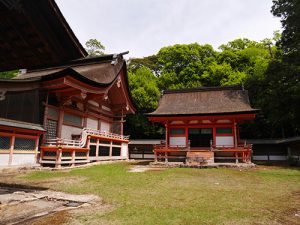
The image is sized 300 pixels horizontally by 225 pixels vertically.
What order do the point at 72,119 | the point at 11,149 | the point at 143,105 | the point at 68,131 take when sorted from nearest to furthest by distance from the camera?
the point at 11,149 → the point at 68,131 → the point at 72,119 → the point at 143,105

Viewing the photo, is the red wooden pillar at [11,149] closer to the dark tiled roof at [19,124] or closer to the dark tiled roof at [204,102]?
the dark tiled roof at [19,124]

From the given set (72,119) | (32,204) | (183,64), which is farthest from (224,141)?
(183,64)

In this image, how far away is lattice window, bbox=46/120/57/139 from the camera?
16.1 m

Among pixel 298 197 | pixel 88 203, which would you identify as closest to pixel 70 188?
pixel 88 203

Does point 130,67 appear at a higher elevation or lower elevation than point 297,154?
higher

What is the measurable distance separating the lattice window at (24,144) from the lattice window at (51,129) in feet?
6.02

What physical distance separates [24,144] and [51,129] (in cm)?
295

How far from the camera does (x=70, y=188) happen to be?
8344mm

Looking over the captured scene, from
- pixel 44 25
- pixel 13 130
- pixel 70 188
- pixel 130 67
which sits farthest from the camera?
pixel 130 67

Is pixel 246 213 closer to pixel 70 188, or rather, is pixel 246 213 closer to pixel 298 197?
pixel 298 197

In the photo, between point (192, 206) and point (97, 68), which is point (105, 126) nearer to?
point (97, 68)

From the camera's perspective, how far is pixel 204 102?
2452cm

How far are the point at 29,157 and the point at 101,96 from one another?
24.7ft

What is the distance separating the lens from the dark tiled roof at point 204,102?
71.0 ft
